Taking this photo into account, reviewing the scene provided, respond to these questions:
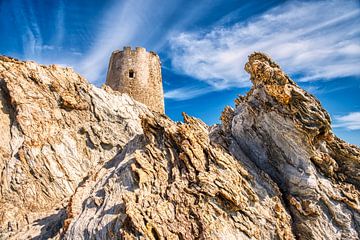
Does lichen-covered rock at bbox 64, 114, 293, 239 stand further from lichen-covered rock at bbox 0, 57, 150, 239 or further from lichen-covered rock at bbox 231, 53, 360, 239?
lichen-covered rock at bbox 0, 57, 150, 239

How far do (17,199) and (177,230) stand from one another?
1207cm

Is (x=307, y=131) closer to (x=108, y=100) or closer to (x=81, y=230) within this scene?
(x=81, y=230)

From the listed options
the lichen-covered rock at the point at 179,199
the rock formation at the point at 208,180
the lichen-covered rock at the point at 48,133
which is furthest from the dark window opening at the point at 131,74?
the lichen-covered rock at the point at 179,199

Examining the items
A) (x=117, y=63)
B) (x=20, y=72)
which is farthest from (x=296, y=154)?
(x=117, y=63)

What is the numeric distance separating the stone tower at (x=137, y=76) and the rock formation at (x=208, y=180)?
1351 centimetres

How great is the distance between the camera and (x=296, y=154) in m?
14.3

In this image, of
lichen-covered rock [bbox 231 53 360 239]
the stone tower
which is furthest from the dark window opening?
lichen-covered rock [bbox 231 53 360 239]

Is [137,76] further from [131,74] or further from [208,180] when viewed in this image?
[208,180]

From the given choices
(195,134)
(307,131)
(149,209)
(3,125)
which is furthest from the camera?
(3,125)

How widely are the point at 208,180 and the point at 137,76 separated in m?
22.9

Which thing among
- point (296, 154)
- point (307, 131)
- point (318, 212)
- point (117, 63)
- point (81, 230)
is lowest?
point (81, 230)

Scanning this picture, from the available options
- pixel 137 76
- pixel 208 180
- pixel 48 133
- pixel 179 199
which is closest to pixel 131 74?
pixel 137 76

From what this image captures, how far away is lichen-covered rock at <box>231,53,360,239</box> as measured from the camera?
13016mm

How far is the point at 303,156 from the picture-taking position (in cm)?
1417
